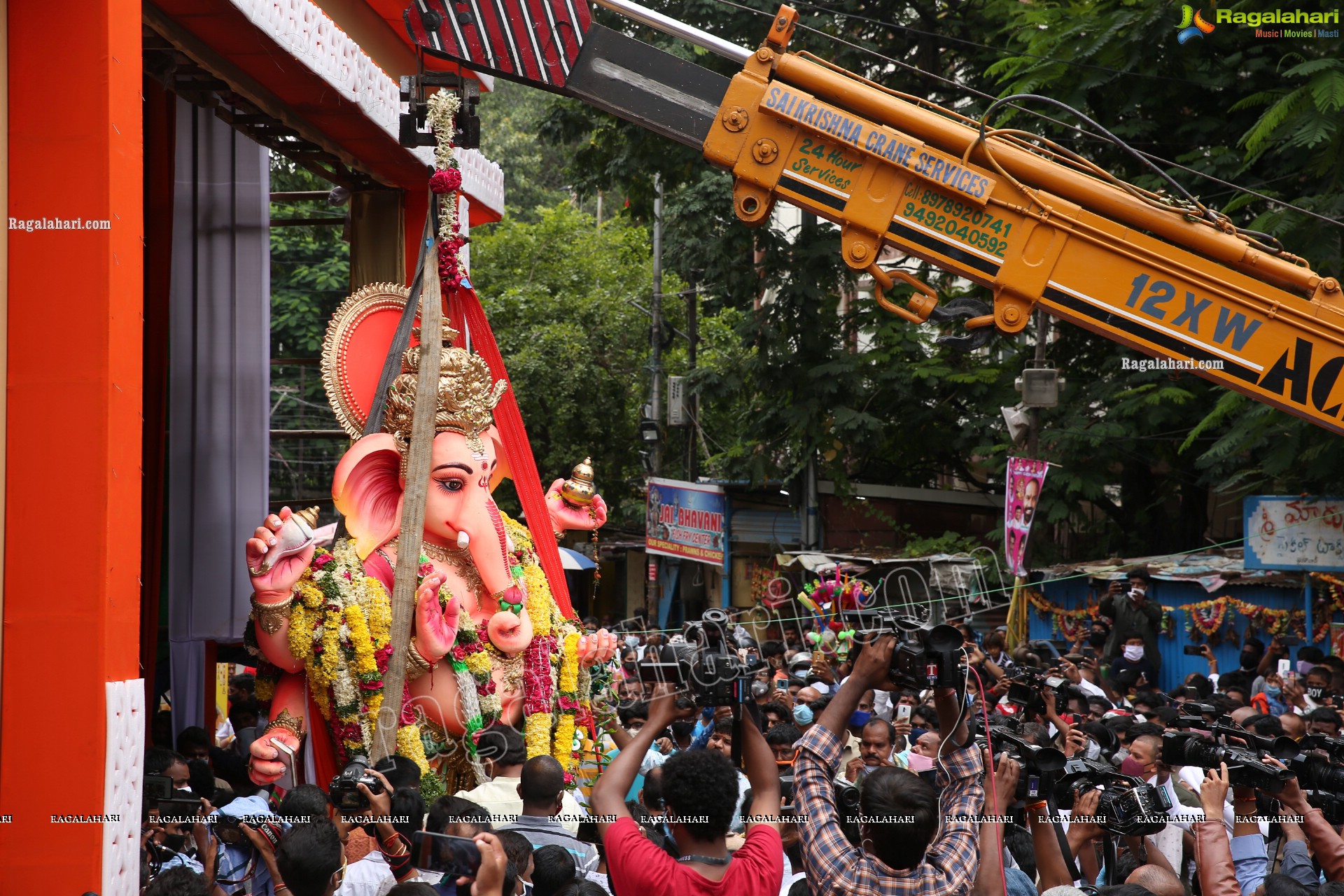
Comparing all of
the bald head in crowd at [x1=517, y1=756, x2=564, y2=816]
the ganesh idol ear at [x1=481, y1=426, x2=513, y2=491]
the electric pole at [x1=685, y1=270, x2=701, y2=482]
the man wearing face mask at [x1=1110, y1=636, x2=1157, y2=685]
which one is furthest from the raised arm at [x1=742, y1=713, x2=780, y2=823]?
the electric pole at [x1=685, y1=270, x2=701, y2=482]

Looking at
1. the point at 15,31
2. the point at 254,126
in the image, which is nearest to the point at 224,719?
the point at 254,126

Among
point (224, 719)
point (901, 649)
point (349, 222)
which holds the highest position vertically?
point (349, 222)

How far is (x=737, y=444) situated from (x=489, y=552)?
11983mm

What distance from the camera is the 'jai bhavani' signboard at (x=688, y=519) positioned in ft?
64.3

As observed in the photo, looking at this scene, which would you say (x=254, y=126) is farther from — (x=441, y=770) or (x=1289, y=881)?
(x=1289, y=881)

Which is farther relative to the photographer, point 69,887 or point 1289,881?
point 69,887

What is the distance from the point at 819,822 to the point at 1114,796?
4.13 ft

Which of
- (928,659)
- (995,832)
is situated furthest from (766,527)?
Answer: (928,659)

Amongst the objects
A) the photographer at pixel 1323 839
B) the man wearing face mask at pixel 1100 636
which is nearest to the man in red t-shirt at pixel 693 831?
the photographer at pixel 1323 839

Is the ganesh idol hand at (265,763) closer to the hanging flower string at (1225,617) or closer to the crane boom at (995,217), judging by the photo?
the crane boom at (995,217)

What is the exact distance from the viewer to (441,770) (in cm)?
830

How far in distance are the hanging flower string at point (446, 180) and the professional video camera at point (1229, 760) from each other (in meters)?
5.14

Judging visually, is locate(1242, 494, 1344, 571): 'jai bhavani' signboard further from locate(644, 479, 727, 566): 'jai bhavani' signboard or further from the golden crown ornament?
locate(644, 479, 727, 566): 'jai bhavani' signboard

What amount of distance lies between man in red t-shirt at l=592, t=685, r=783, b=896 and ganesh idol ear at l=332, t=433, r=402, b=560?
484 cm
